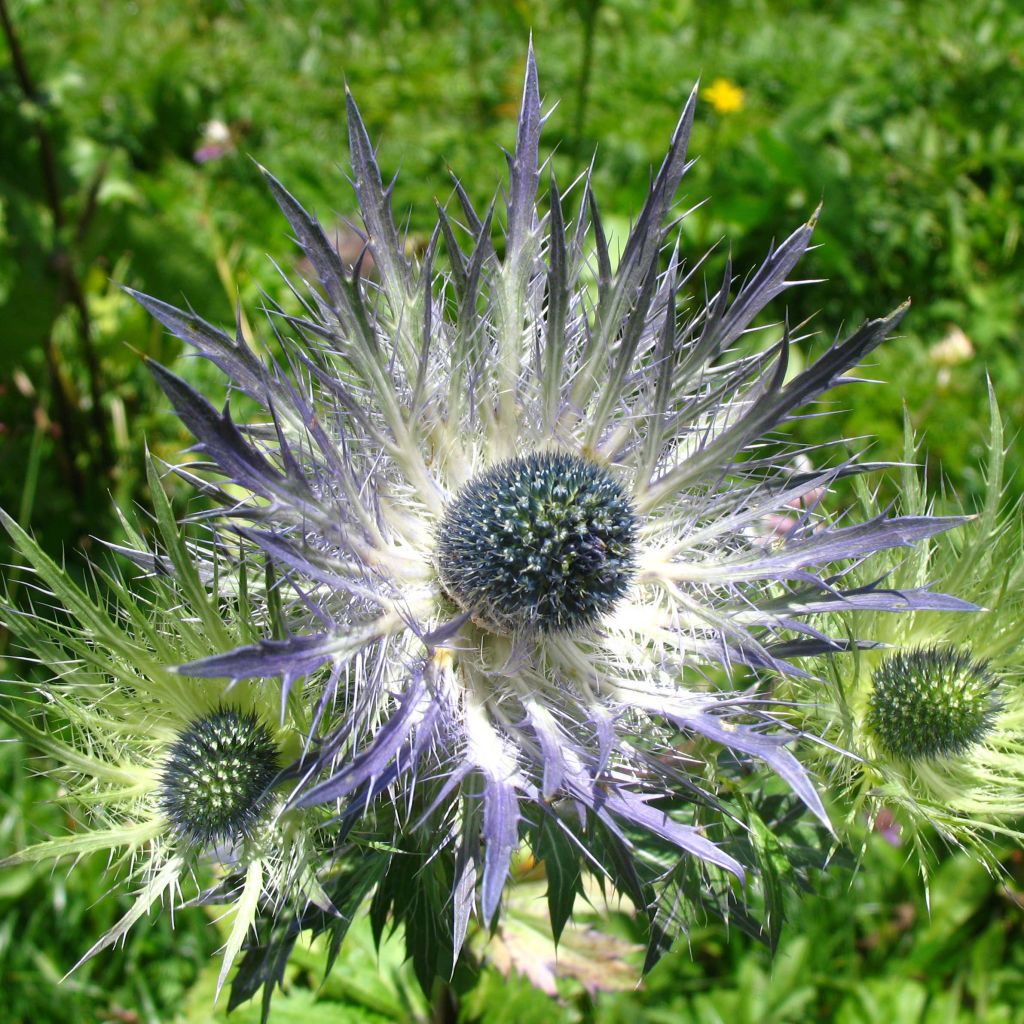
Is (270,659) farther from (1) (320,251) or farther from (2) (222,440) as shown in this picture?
(1) (320,251)

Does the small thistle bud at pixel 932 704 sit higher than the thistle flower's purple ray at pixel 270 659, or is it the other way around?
the thistle flower's purple ray at pixel 270 659

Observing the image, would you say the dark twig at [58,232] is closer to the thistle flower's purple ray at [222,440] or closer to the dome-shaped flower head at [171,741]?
the dome-shaped flower head at [171,741]

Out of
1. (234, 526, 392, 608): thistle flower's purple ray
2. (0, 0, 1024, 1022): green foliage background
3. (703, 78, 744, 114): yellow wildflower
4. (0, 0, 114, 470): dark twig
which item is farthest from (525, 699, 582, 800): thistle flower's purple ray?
(703, 78, 744, 114): yellow wildflower

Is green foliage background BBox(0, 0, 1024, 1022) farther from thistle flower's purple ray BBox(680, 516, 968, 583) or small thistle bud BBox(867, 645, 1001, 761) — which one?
thistle flower's purple ray BBox(680, 516, 968, 583)

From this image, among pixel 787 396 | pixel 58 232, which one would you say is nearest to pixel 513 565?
pixel 787 396

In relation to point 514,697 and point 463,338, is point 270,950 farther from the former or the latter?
point 463,338

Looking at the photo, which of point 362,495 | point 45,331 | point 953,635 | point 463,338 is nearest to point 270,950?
point 362,495

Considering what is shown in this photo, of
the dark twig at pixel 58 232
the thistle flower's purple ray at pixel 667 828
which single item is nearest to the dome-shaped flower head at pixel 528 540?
the thistle flower's purple ray at pixel 667 828
